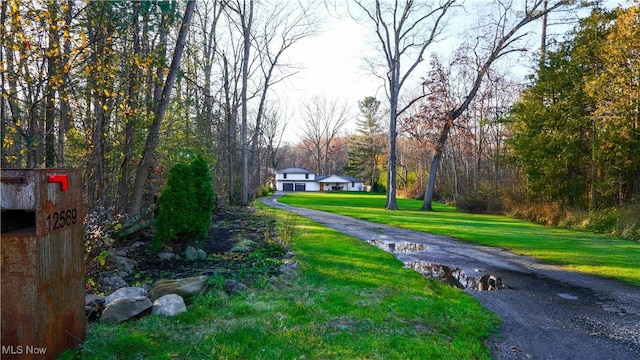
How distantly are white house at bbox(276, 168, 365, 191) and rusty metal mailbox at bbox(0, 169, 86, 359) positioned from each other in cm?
7055

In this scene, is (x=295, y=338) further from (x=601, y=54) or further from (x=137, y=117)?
(x=601, y=54)

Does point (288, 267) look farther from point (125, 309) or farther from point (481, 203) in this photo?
point (481, 203)

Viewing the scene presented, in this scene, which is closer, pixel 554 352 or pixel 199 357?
pixel 199 357

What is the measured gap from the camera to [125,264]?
6.38 m

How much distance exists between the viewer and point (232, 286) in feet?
17.5

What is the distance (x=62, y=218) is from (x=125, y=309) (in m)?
1.41

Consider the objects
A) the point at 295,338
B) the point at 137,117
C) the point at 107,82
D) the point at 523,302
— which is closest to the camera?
the point at 295,338

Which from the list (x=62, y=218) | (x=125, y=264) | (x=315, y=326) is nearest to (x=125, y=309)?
(x=62, y=218)

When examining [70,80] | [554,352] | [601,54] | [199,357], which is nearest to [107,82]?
[70,80]

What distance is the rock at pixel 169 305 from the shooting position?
4.20 m

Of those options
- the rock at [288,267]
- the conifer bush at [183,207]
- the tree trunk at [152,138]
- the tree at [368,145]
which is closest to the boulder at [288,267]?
the rock at [288,267]

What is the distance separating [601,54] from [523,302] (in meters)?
14.2

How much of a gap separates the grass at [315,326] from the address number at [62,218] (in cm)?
96

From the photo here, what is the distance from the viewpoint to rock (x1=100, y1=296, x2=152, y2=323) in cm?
393
